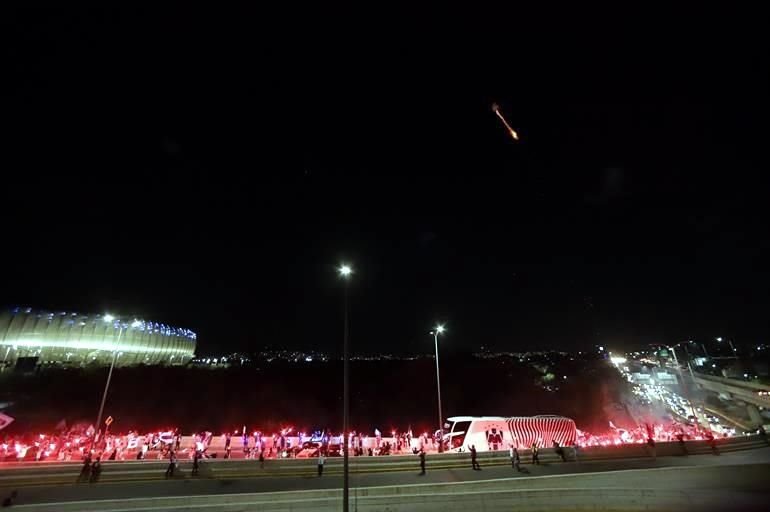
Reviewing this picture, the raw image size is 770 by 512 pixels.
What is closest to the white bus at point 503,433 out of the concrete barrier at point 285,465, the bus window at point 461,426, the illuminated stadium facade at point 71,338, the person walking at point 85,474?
the bus window at point 461,426

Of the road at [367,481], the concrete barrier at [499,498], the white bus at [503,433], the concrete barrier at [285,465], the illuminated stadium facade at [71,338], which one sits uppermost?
the illuminated stadium facade at [71,338]

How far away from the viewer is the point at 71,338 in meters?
76.2

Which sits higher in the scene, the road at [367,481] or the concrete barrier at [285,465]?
the concrete barrier at [285,465]

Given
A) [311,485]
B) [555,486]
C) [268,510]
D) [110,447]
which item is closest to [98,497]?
[268,510]

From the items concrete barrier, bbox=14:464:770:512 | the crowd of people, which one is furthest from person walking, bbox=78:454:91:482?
the crowd of people

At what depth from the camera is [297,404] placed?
53.1m

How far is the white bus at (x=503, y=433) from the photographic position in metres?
26.2

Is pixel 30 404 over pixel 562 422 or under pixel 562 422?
over

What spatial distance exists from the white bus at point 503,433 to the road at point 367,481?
6268 millimetres

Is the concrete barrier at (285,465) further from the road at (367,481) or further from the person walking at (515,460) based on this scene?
the person walking at (515,460)

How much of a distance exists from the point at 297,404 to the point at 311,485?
40.2m

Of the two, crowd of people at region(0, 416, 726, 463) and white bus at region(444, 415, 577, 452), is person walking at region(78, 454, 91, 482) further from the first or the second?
white bus at region(444, 415, 577, 452)

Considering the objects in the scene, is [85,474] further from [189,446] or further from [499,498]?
[499,498]

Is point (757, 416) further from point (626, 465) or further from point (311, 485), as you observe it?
point (311, 485)
